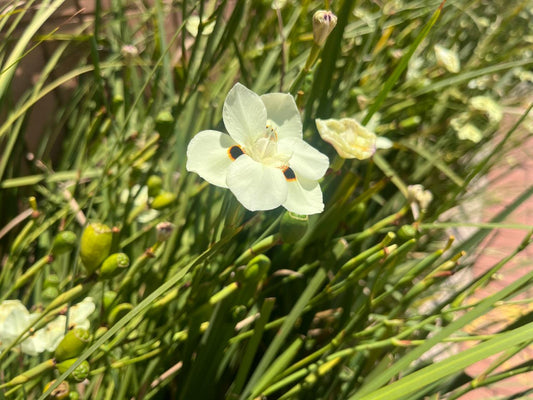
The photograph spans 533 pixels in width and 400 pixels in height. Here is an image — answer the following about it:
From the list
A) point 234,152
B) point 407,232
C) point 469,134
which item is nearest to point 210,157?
point 234,152

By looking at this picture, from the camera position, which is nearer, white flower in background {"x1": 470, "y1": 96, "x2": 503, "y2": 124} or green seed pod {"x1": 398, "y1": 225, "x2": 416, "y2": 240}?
green seed pod {"x1": 398, "y1": 225, "x2": 416, "y2": 240}

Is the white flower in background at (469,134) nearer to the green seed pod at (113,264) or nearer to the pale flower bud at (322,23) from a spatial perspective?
the pale flower bud at (322,23)

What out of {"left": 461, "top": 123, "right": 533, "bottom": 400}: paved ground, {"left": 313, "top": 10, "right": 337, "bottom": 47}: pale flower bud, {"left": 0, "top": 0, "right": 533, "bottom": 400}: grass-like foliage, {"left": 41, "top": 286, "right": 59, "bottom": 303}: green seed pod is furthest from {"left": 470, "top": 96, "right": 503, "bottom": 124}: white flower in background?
{"left": 41, "top": 286, "right": 59, "bottom": 303}: green seed pod

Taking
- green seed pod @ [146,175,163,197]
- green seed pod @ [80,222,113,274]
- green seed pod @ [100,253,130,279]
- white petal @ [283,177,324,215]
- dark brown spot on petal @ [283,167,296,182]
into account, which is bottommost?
green seed pod @ [100,253,130,279]

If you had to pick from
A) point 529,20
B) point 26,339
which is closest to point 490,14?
point 529,20

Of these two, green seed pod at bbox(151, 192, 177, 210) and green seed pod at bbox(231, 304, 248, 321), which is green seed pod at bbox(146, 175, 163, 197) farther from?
green seed pod at bbox(231, 304, 248, 321)

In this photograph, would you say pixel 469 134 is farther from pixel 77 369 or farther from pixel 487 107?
pixel 77 369

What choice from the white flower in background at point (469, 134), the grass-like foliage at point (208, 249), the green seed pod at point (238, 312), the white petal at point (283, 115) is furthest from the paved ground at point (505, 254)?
the white petal at point (283, 115)
